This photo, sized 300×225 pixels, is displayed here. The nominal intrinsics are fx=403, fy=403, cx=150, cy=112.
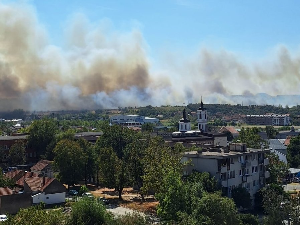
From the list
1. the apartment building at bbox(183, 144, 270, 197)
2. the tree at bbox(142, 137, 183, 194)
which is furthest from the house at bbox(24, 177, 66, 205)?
the apartment building at bbox(183, 144, 270, 197)

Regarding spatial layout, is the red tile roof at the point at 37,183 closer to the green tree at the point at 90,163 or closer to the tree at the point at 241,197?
the green tree at the point at 90,163

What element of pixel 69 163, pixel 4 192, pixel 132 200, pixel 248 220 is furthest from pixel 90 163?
pixel 248 220

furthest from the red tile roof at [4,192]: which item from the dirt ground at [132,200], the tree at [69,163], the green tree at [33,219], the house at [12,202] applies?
the green tree at [33,219]

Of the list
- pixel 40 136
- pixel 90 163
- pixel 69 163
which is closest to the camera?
pixel 69 163

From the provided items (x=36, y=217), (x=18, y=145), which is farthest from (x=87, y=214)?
(x=18, y=145)

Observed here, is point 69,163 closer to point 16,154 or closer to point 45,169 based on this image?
point 45,169

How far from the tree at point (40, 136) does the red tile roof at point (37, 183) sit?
807 inches

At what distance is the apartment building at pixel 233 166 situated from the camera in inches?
1344

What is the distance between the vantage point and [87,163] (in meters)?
45.1

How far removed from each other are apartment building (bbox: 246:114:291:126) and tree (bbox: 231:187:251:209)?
126 meters

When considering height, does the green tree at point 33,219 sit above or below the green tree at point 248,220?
above

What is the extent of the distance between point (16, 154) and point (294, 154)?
40639mm

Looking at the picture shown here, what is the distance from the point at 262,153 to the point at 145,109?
147558 mm

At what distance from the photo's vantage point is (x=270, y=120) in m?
161
